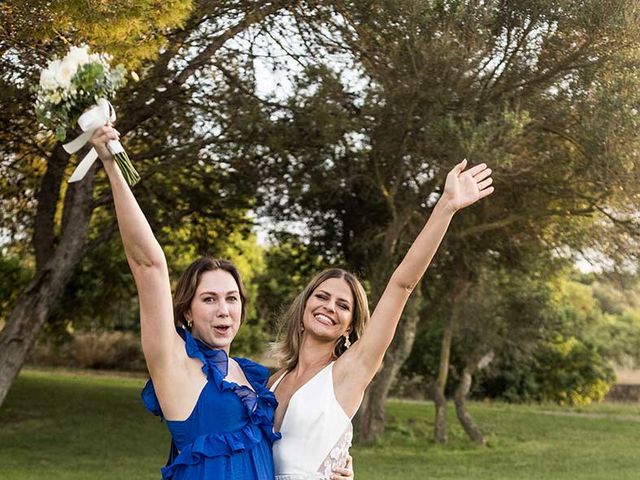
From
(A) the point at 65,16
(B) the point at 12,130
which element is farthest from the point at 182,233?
(A) the point at 65,16

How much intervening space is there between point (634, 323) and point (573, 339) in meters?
5.39

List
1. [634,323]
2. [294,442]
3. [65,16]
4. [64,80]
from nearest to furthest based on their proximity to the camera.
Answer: [64,80] → [294,442] → [65,16] → [634,323]

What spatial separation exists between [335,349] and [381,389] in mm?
11638

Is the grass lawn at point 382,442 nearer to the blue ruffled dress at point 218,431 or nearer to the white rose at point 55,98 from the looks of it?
the blue ruffled dress at point 218,431

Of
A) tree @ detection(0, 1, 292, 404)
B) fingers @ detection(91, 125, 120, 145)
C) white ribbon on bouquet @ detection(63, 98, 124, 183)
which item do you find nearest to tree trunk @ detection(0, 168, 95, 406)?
tree @ detection(0, 1, 292, 404)

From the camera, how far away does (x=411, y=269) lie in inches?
137

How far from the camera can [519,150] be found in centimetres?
1233

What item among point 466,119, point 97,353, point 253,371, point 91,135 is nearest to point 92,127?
point 91,135

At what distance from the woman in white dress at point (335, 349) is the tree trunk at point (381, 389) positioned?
11.4 m

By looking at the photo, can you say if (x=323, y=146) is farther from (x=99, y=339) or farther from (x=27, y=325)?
Answer: (x=99, y=339)

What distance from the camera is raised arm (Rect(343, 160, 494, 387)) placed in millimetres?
3416

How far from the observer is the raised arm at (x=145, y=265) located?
9.48 feet

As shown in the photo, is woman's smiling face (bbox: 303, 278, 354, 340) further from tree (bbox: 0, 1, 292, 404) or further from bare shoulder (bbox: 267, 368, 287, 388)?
tree (bbox: 0, 1, 292, 404)

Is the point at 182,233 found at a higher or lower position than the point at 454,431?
higher
